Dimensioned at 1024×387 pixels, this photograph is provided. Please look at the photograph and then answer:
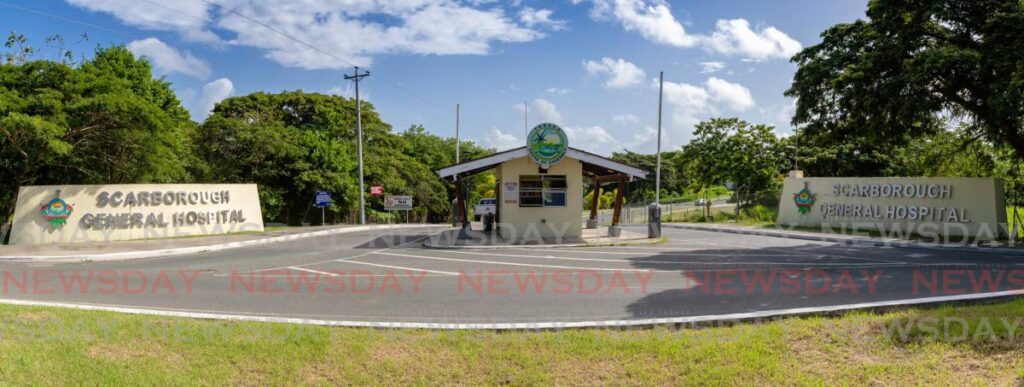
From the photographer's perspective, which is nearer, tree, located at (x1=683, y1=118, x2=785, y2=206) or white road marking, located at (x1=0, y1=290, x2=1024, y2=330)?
white road marking, located at (x1=0, y1=290, x2=1024, y2=330)

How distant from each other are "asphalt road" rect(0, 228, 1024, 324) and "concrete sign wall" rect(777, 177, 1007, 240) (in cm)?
472

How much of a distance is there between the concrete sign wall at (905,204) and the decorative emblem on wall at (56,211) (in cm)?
2609

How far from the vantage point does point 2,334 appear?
6.34 meters

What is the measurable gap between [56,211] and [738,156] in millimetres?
32789

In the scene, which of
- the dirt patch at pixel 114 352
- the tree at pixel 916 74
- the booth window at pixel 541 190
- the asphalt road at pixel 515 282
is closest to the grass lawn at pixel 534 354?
the dirt patch at pixel 114 352

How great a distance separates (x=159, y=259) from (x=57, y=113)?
6630 mm

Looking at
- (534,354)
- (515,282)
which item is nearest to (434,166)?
(515,282)

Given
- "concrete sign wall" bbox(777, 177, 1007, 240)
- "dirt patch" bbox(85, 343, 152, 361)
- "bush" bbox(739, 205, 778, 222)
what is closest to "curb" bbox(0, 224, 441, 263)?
"dirt patch" bbox(85, 343, 152, 361)

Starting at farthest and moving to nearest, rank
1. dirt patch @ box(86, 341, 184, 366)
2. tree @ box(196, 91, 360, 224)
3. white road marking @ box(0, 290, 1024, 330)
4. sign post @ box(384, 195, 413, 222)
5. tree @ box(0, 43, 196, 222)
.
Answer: tree @ box(196, 91, 360, 224) < sign post @ box(384, 195, 413, 222) < tree @ box(0, 43, 196, 222) < white road marking @ box(0, 290, 1024, 330) < dirt patch @ box(86, 341, 184, 366)

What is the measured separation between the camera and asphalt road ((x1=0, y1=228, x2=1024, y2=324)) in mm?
8125

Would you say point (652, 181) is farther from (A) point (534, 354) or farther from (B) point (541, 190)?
(A) point (534, 354)

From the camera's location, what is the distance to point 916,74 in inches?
602

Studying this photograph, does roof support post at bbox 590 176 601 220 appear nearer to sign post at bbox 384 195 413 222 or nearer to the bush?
the bush

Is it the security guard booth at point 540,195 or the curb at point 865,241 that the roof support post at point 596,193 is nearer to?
the security guard booth at point 540,195
